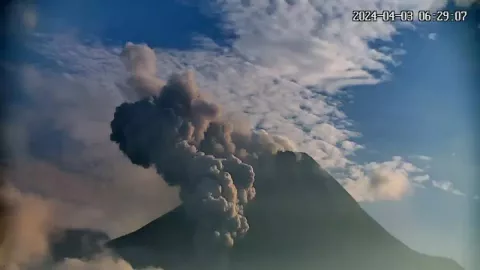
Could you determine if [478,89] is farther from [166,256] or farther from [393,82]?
[166,256]

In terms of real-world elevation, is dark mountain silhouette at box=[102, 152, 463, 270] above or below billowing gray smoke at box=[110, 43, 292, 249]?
below

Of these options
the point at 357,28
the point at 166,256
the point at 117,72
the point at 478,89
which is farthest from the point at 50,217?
the point at 478,89

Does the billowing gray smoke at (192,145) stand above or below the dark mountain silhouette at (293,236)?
above

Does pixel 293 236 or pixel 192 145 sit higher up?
pixel 192 145
